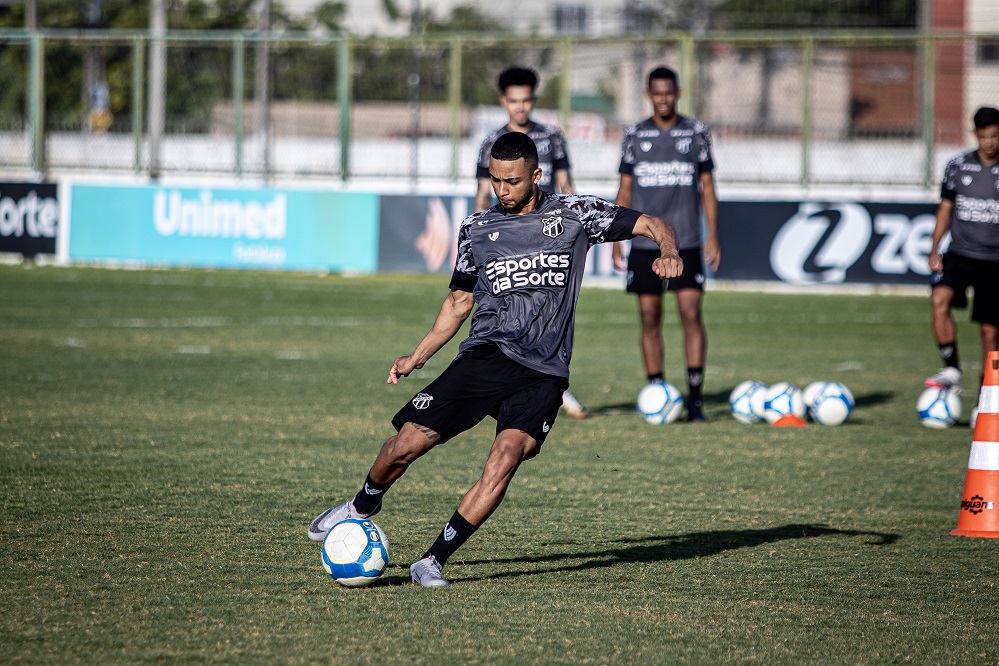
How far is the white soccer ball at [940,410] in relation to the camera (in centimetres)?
973

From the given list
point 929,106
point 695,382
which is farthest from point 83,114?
point 695,382

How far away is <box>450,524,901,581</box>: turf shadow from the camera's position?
5.79m

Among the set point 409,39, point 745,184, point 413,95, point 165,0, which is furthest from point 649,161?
point 165,0

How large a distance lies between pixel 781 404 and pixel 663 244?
475cm

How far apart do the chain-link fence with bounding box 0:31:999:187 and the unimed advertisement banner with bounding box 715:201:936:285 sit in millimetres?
1916

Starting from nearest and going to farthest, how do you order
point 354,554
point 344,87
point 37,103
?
1. point 354,554
2. point 344,87
3. point 37,103

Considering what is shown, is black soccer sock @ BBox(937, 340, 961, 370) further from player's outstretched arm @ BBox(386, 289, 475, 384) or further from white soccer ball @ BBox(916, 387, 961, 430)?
player's outstretched arm @ BBox(386, 289, 475, 384)

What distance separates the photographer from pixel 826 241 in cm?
1991

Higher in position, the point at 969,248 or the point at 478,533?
the point at 969,248

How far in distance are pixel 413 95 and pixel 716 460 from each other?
1778 cm

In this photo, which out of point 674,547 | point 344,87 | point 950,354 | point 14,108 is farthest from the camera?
point 14,108

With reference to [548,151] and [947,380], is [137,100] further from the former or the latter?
[947,380]

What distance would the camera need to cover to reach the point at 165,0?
2950 cm

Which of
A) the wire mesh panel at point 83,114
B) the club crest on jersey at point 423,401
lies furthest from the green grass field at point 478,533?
the wire mesh panel at point 83,114
